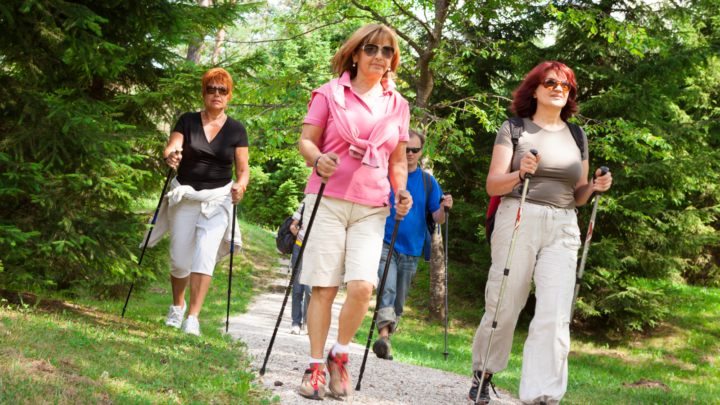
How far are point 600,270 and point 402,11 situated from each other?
22.2 feet

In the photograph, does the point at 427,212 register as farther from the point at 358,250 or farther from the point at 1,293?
the point at 1,293

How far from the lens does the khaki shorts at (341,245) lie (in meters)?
3.67

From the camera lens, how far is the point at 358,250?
3.69 m

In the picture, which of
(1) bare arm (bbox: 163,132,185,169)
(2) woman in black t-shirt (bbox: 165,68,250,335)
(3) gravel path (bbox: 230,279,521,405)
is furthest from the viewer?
(2) woman in black t-shirt (bbox: 165,68,250,335)

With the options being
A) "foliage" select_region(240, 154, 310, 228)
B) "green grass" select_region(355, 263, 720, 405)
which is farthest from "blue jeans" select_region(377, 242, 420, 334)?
"foliage" select_region(240, 154, 310, 228)

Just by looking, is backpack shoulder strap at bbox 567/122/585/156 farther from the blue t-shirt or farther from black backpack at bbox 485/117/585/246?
the blue t-shirt

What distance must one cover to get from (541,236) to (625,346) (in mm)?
9778

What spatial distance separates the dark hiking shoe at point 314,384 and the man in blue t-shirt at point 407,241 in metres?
2.26

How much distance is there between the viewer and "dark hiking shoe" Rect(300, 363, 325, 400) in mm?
3580

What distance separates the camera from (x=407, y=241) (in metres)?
6.02

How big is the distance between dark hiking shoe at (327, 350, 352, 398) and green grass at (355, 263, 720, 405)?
121 inches

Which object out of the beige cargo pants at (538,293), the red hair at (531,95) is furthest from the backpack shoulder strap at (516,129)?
the beige cargo pants at (538,293)

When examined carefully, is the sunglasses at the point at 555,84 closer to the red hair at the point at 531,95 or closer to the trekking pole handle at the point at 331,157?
the red hair at the point at 531,95

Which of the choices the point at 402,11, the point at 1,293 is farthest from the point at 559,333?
the point at 402,11
